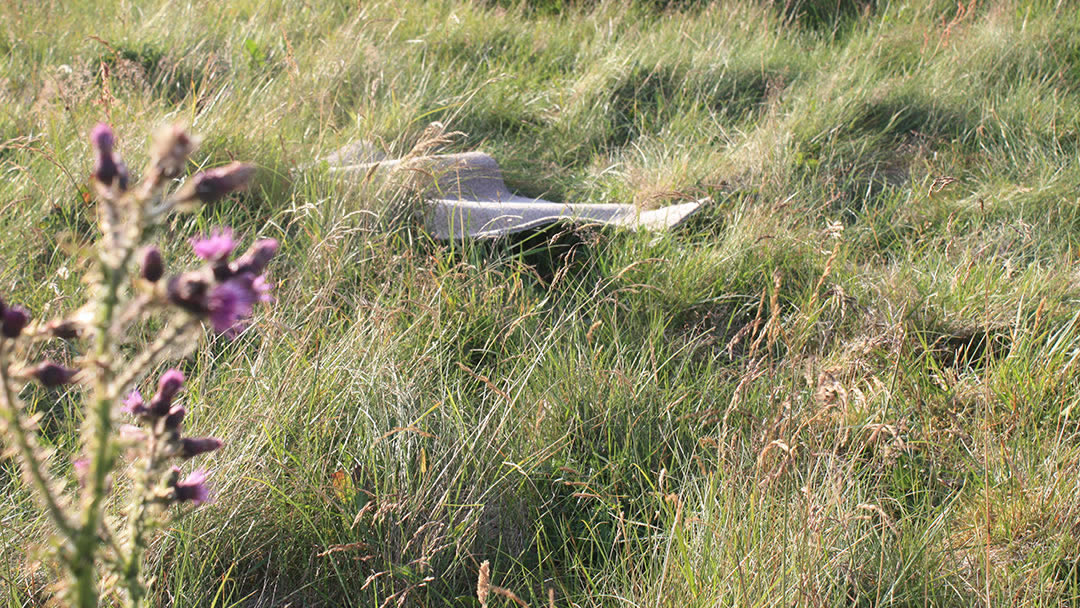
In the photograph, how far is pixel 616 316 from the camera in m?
2.47

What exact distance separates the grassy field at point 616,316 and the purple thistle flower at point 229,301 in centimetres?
12

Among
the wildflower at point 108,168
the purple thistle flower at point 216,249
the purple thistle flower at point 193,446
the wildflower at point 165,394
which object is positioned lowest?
the purple thistle flower at point 193,446

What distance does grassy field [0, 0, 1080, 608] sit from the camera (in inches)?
66.3

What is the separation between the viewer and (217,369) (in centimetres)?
216

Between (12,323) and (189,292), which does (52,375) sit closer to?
(12,323)

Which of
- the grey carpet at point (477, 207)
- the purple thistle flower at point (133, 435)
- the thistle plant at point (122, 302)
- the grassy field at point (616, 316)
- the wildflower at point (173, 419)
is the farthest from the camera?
the grey carpet at point (477, 207)

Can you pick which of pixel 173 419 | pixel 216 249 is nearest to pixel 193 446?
pixel 173 419

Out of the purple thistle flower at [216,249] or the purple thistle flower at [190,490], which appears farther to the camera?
the purple thistle flower at [190,490]

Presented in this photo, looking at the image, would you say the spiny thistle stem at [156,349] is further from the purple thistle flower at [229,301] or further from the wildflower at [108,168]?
the wildflower at [108,168]

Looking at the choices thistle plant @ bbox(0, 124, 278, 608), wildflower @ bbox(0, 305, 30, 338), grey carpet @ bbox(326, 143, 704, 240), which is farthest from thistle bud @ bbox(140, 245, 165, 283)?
grey carpet @ bbox(326, 143, 704, 240)

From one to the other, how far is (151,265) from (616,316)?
6.11 ft

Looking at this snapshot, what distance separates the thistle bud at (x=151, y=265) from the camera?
0.68m

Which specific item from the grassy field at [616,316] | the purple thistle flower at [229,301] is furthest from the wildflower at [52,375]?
the purple thistle flower at [229,301]

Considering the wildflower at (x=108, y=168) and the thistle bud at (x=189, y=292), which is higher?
the wildflower at (x=108, y=168)
